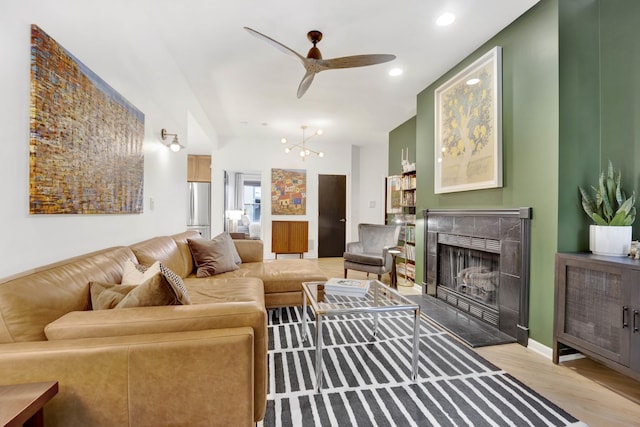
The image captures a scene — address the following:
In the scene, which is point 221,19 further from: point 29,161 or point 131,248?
point 131,248

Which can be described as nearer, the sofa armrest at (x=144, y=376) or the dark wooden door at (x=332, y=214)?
the sofa armrest at (x=144, y=376)

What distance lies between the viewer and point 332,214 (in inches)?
253

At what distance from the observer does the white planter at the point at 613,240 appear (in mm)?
1822

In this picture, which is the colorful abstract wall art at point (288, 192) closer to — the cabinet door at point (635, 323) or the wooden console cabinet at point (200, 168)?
the wooden console cabinet at point (200, 168)

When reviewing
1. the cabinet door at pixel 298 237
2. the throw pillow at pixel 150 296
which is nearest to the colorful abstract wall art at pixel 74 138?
the throw pillow at pixel 150 296

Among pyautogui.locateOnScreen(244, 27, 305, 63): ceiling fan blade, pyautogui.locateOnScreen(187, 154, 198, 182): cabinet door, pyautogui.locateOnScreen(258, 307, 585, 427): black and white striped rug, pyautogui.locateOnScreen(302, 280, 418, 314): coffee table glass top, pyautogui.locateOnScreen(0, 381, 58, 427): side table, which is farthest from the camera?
pyautogui.locateOnScreen(187, 154, 198, 182): cabinet door

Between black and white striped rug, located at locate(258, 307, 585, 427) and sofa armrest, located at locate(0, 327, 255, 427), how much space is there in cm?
58

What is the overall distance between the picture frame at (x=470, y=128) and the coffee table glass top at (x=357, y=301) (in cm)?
139

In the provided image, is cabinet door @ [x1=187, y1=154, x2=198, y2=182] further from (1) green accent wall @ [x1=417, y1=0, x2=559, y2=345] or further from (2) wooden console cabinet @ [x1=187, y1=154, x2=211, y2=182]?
(1) green accent wall @ [x1=417, y1=0, x2=559, y2=345]

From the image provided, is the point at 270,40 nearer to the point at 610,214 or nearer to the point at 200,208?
the point at 610,214

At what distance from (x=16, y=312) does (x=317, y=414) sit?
1329mm

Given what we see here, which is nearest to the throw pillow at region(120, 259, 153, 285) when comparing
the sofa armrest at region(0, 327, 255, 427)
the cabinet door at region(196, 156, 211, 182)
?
the sofa armrest at region(0, 327, 255, 427)

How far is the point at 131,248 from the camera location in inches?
76.9

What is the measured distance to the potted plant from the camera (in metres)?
1.82
